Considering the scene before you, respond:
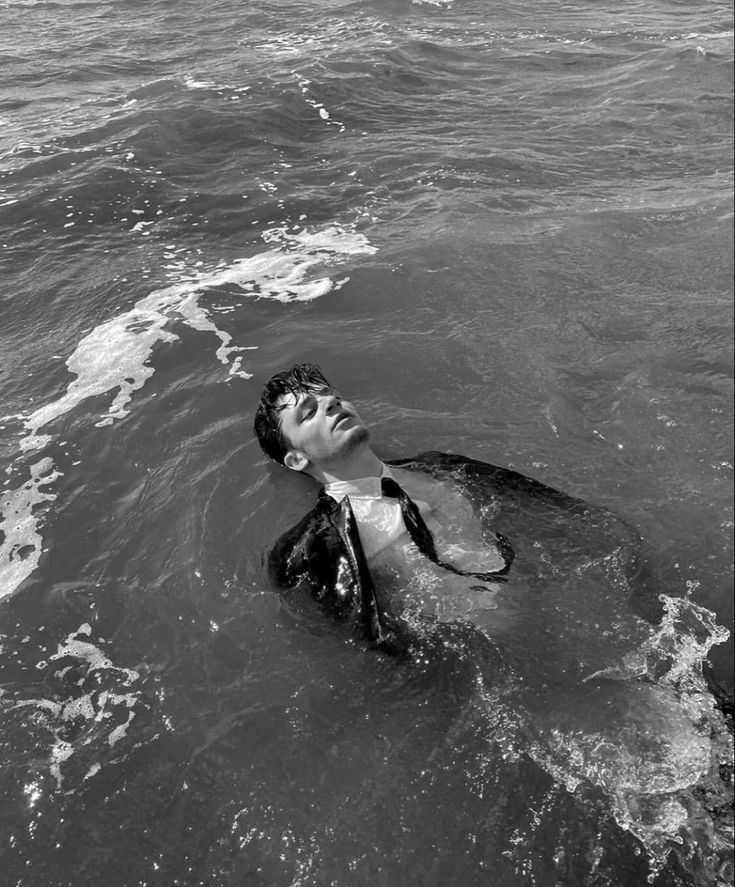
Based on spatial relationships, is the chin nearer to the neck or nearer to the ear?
the neck

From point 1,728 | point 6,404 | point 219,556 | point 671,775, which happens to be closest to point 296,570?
point 219,556

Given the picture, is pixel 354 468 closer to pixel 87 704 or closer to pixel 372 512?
pixel 372 512

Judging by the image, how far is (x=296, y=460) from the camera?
496 centimetres

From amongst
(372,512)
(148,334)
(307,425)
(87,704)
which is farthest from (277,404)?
(148,334)

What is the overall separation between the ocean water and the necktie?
244 mm

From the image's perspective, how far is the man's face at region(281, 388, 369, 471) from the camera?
15.3 feet

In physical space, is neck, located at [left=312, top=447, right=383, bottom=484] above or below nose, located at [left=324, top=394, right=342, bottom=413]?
below

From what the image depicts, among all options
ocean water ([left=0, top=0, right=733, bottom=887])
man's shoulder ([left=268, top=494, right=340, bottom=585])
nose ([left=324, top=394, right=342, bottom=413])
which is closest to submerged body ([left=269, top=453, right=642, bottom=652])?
man's shoulder ([left=268, top=494, right=340, bottom=585])

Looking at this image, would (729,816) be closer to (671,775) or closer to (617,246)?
(671,775)

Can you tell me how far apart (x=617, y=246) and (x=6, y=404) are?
6067 mm

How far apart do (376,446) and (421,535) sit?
4.01 ft

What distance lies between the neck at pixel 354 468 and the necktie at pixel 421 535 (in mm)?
107

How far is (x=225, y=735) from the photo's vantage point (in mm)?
3949

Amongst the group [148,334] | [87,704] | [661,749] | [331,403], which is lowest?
[661,749]
